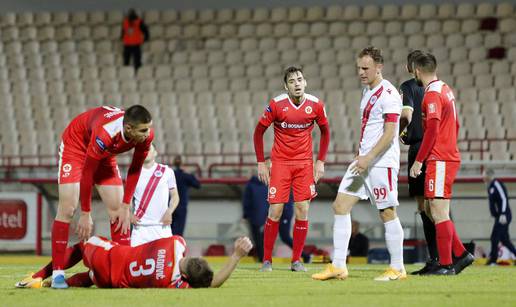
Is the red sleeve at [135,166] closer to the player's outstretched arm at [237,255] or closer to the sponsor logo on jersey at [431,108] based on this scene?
the player's outstretched arm at [237,255]

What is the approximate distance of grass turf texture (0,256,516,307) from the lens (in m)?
7.39

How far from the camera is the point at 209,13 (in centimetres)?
2559

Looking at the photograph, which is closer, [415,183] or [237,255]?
[237,255]

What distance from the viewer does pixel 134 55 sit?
2466cm

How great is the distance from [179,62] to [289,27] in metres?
2.72

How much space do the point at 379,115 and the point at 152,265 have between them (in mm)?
2787

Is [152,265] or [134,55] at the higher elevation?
[134,55]

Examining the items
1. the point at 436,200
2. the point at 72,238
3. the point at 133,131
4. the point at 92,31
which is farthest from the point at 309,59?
the point at 133,131

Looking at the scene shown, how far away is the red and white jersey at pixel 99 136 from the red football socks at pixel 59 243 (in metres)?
0.68

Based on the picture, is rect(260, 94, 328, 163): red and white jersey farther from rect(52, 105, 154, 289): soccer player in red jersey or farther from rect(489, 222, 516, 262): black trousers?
rect(489, 222, 516, 262): black trousers

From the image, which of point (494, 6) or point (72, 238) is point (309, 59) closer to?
point (494, 6)

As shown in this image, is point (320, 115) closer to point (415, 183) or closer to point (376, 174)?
point (415, 183)

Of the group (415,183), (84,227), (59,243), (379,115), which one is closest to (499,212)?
(415,183)

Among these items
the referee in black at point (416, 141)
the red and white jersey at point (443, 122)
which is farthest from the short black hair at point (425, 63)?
the referee in black at point (416, 141)
